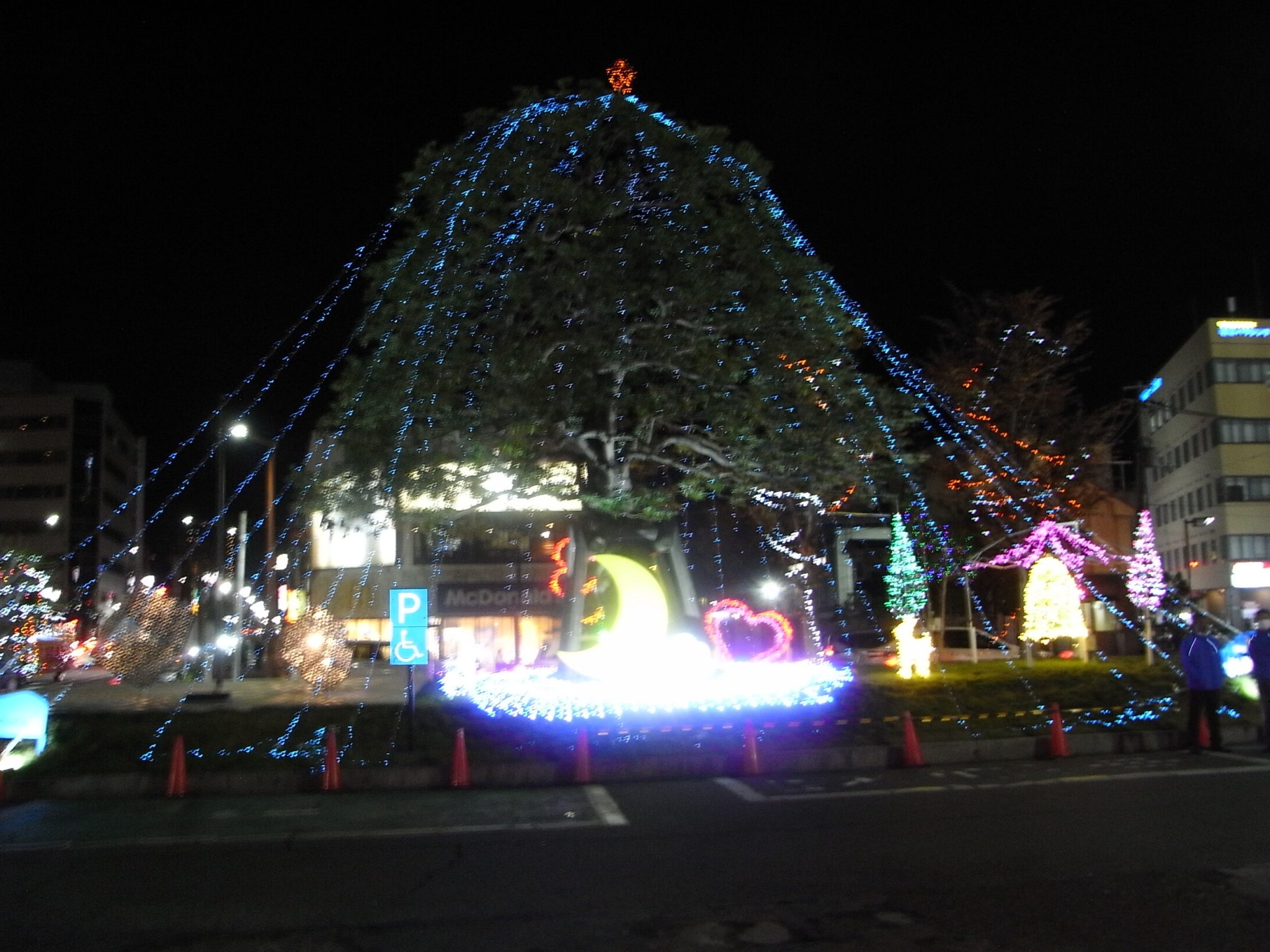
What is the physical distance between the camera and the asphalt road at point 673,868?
6.45m

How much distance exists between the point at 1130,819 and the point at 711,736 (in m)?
6.38

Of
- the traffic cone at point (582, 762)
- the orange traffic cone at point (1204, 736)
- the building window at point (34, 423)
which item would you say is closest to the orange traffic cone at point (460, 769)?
the traffic cone at point (582, 762)

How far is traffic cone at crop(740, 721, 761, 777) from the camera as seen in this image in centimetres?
1364

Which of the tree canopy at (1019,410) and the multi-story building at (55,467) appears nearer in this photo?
the tree canopy at (1019,410)

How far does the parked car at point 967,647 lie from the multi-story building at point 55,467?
55063 mm

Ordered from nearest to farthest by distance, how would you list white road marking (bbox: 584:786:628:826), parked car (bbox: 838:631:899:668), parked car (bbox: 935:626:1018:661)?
white road marking (bbox: 584:786:628:826) < parked car (bbox: 838:631:899:668) < parked car (bbox: 935:626:1018:661)

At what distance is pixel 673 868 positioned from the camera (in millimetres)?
8172

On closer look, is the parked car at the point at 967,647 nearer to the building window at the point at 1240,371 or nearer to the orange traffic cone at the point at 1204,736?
the orange traffic cone at the point at 1204,736

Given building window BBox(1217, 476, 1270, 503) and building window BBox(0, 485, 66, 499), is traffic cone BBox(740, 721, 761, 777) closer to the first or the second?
building window BBox(1217, 476, 1270, 503)

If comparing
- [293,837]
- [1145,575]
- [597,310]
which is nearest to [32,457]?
[597,310]

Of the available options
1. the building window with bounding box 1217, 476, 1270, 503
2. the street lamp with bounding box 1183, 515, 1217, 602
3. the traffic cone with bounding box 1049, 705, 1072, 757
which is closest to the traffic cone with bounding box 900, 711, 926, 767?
the traffic cone with bounding box 1049, 705, 1072, 757

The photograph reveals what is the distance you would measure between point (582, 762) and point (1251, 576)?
49414 millimetres

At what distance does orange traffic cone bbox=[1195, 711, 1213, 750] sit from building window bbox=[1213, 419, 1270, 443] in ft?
149

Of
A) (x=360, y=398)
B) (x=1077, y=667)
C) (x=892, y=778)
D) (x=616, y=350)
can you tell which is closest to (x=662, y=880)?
(x=892, y=778)
